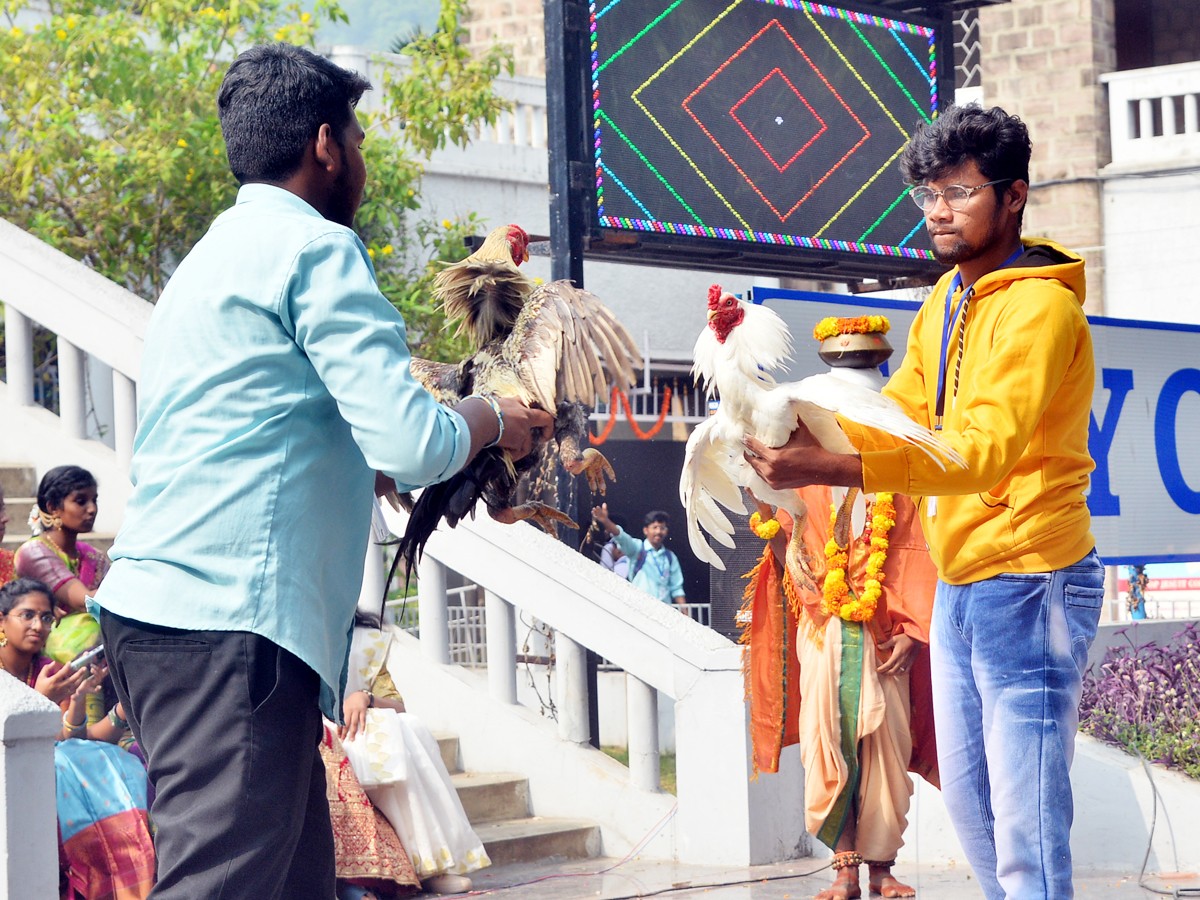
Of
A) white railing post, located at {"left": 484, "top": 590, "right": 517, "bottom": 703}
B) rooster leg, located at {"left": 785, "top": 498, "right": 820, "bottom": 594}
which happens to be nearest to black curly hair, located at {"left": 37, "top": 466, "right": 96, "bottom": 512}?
white railing post, located at {"left": 484, "top": 590, "right": 517, "bottom": 703}

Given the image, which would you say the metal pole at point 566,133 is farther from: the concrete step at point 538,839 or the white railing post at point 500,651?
the concrete step at point 538,839

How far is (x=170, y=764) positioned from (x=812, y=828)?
3.69 metres

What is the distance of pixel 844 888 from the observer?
19.1 ft

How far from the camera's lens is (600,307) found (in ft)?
11.9

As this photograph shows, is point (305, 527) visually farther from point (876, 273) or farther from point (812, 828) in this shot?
point (876, 273)

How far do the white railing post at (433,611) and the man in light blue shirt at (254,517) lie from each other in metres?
4.58

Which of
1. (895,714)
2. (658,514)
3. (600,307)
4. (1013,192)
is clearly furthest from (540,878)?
(658,514)

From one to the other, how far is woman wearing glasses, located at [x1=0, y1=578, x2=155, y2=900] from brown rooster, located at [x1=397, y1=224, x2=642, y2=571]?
2446 millimetres

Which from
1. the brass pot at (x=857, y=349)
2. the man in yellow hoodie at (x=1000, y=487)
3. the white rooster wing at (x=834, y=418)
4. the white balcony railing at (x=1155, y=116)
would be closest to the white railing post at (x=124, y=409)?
the brass pot at (x=857, y=349)

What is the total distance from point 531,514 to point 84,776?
2.73m

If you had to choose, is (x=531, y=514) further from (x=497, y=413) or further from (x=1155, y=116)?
(x=1155, y=116)

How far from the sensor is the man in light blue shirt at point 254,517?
2.54 meters

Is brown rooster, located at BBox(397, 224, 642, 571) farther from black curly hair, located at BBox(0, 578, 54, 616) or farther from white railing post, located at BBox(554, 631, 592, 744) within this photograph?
white railing post, located at BBox(554, 631, 592, 744)

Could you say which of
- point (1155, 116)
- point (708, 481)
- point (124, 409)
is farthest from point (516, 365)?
point (1155, 116)
